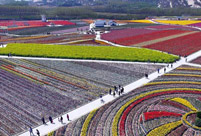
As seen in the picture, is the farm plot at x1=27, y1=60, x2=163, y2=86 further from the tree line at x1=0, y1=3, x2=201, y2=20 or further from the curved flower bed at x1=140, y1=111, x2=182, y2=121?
the tree line at x1=0, y1=3, x2=201, y2=20

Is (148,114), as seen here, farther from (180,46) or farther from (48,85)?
(180,46)

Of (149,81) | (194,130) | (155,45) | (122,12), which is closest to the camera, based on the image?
(194,130)

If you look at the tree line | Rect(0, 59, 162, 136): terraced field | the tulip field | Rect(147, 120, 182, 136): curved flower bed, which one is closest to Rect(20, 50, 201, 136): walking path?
the tulip field

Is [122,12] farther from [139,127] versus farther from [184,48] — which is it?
[139,127]

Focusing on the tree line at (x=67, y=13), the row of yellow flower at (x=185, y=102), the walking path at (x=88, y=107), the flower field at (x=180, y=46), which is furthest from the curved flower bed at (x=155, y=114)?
the tree line at (x=67, y=13)

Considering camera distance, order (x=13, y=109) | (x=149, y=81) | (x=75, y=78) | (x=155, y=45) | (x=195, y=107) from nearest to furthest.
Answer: (x=195, y=107), (x=13, y=109), (x=149, y=81), (x=75, y=78), (x=155, y=45)

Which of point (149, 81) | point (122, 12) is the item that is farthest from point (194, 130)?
point (122, 12)

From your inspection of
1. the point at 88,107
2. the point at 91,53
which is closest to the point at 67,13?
the point at 91,53
